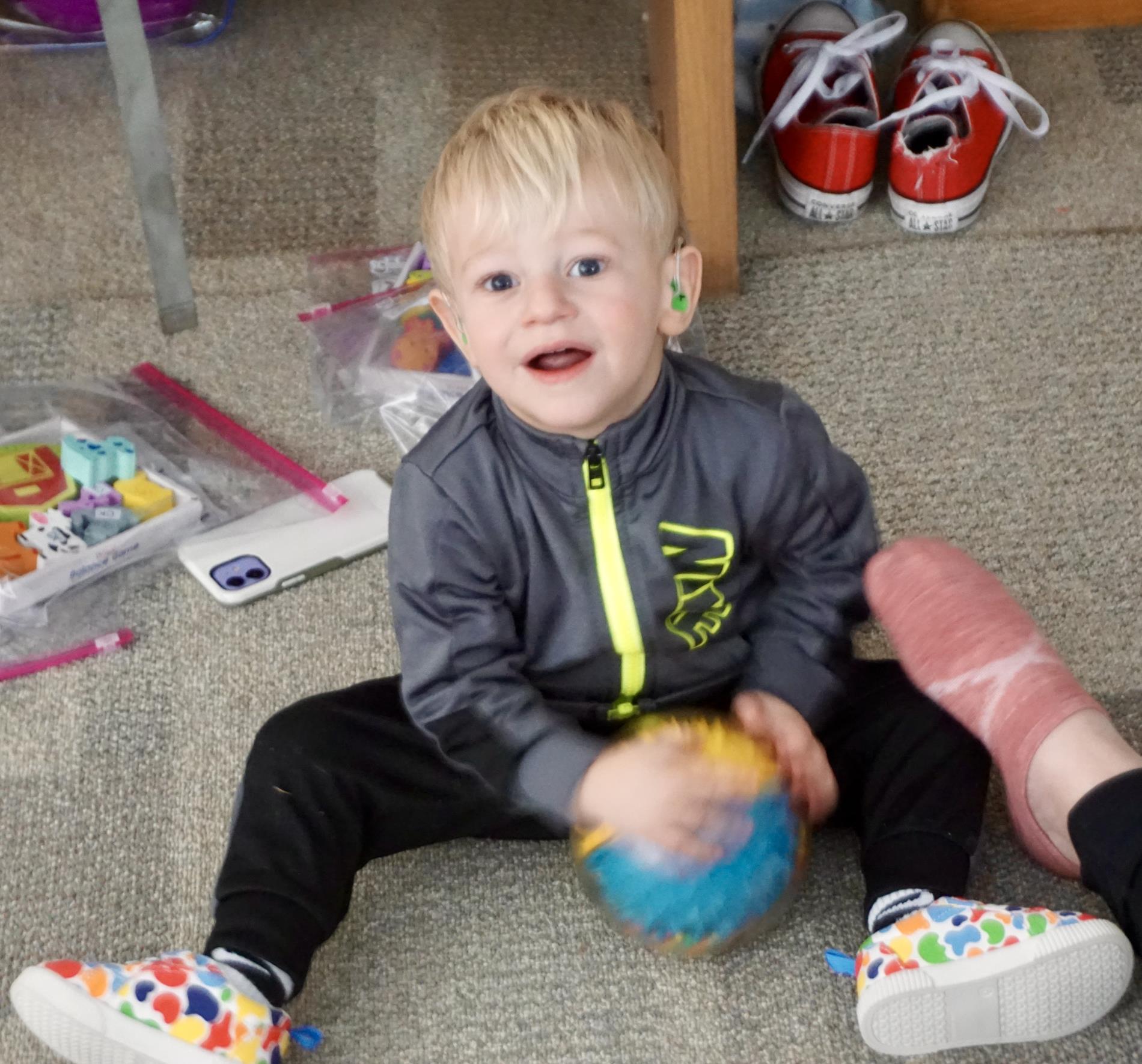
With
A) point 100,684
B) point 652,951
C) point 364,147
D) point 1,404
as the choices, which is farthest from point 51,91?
point 652,951

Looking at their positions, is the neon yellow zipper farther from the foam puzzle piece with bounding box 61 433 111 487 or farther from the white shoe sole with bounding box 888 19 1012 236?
the white shoe sole with bounding box 888 19 1012 236

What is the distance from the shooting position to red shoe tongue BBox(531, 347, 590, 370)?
87 cm

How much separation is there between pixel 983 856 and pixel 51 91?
1.45 meters

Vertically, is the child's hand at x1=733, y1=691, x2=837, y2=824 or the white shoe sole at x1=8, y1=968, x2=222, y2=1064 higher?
the child's hand at x1=733, y1=691, x2=837, y2=824

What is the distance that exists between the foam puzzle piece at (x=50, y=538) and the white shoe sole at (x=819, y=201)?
825mm

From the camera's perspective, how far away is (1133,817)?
2.77 feet

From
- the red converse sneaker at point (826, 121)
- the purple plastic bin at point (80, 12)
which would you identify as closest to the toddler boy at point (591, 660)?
the red converse sneaker at point (826, 121)

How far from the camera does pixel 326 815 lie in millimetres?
944

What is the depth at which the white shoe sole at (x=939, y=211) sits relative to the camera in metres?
1.54

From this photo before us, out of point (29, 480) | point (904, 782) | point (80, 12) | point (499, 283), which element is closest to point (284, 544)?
point (29, 480)

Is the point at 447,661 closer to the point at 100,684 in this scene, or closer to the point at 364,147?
the point at 100,684

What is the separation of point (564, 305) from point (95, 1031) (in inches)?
19.1

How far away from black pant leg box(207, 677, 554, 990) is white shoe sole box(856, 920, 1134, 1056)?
0.27 meters

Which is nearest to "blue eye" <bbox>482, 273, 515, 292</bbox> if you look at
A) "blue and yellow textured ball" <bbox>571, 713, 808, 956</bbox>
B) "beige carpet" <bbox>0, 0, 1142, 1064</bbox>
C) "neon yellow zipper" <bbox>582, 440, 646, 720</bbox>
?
"neon yellow zipper" <bbox>582, 440, 646, 720</bbox>
